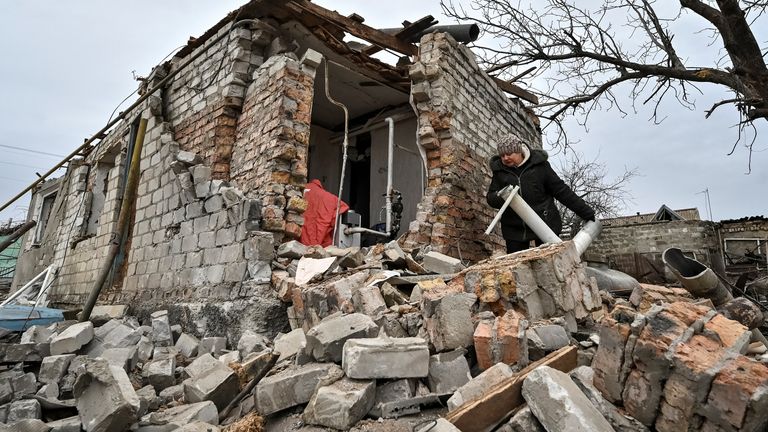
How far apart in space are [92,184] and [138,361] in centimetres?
692

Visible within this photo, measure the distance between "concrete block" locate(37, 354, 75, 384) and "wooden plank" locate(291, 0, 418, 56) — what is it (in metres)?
4.30

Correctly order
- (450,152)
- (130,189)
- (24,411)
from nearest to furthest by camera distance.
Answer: (24,411) < (450,152) < (130,189)

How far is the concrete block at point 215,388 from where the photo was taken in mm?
2260

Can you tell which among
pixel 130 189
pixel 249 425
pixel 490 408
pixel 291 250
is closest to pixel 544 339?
pixel 490 408

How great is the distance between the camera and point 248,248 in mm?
3795

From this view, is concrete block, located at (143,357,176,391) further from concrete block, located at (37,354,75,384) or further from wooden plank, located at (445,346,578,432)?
wooden plank, located at (445,346,578,432)

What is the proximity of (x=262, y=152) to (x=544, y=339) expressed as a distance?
356 centimetres

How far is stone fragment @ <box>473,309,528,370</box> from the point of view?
1.80 meters

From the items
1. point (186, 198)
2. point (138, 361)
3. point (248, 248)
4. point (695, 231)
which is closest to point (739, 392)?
point (248, 248)

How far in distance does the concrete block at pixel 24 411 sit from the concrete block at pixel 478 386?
2349 mm

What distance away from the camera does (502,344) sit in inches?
72.1

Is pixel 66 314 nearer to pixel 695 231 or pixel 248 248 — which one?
pixel 248 248

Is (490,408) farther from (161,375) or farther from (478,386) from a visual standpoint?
(161,375)

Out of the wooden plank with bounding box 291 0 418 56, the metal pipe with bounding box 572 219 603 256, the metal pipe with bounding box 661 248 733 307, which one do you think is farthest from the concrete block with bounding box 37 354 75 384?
the metal pipe with bounding box 661 248 733 307
